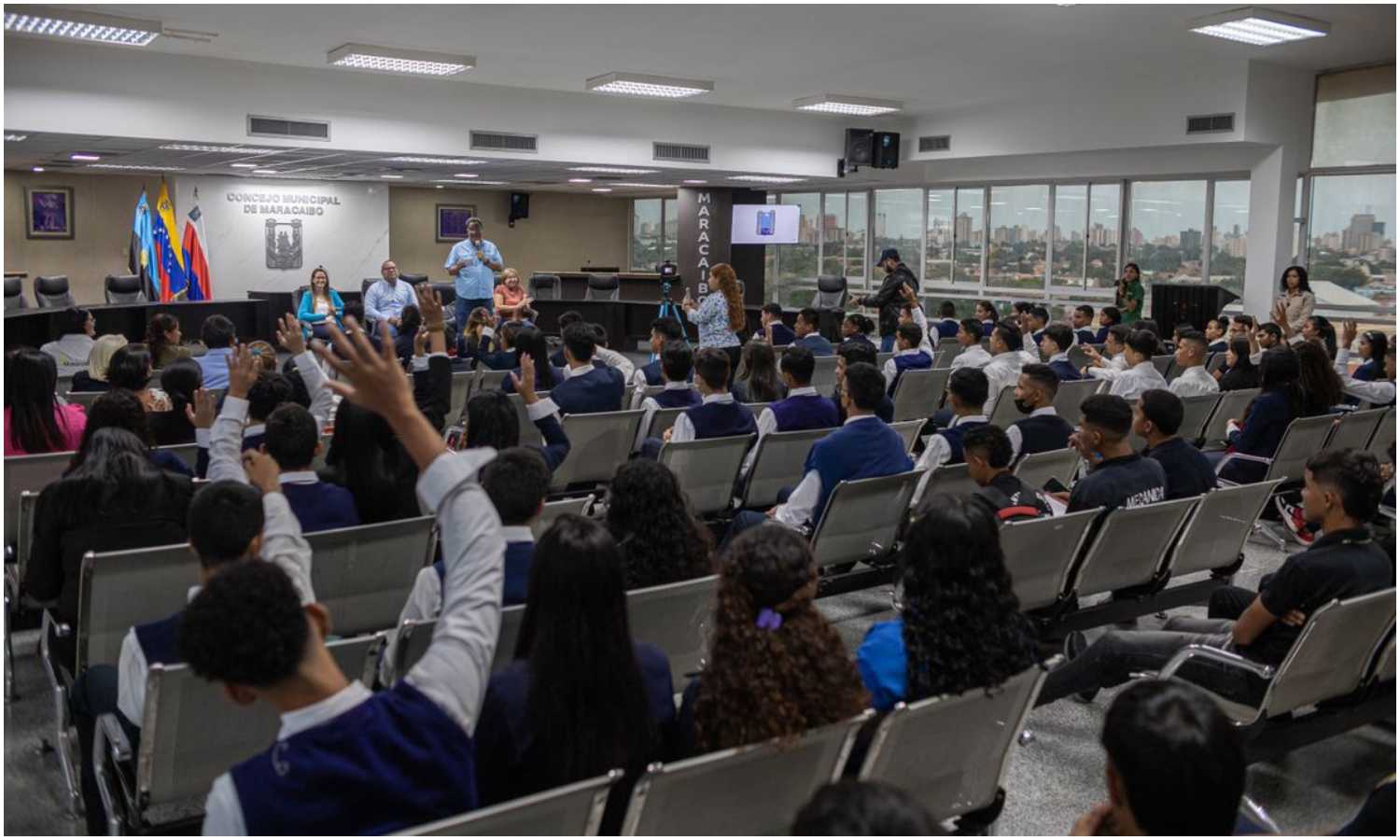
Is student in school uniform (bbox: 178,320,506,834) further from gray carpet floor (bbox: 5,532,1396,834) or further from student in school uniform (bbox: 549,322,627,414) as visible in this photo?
student in school uniform (bbox: 549,322,627,414)

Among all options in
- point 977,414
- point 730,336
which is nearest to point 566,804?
point 977,414

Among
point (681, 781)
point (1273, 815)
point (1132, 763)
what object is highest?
point (1132, 763)

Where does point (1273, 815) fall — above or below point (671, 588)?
below

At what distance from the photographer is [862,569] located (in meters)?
4.70

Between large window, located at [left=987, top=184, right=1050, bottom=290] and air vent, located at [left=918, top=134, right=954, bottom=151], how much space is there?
107 inches

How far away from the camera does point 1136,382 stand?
7.00 meters

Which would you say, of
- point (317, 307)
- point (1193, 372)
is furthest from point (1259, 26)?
point (317, 307)

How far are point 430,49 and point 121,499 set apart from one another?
669cm

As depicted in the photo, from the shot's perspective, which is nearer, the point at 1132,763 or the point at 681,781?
the point at 1132,763

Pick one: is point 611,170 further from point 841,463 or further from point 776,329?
point 841,463

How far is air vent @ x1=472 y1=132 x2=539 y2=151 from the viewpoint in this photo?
1170cm

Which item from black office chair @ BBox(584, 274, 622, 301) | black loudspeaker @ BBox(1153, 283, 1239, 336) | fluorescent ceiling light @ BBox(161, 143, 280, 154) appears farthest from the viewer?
black office chair @ BBox(584, 274, 622, 301)

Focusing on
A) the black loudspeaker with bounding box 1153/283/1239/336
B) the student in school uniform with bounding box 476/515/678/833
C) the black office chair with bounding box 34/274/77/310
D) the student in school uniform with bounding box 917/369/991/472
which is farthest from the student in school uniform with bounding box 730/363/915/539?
the black office chair with bounding box 34/274/77/310

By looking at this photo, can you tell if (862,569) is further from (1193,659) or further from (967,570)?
(967,570)
